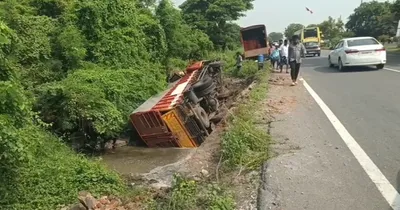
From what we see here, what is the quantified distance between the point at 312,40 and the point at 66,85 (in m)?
34.8

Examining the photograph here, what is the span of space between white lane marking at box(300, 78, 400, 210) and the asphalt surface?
0.19ft

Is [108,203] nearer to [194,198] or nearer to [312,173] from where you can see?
[194,198]

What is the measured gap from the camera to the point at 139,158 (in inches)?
339

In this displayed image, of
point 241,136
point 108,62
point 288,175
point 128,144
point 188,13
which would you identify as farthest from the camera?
point 188,13

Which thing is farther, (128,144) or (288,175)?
(128,144)

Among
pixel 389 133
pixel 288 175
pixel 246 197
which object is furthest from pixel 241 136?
pixel 389 133

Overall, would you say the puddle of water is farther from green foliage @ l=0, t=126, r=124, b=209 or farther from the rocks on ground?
the rocks on ground

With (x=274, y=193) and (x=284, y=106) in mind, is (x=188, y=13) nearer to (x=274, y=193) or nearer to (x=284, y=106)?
(x=284, y=106)

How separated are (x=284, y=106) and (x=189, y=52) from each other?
15.1 metres

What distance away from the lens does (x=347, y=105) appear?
32.4ft

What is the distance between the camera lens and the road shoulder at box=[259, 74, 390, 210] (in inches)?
178

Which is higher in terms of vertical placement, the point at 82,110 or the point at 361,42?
the point at 82,110

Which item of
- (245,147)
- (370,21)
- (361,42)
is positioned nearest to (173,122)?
(245,147)

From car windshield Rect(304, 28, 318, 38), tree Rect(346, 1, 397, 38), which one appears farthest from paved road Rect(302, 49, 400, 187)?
tree Rect(346, 1, 397, 38)
